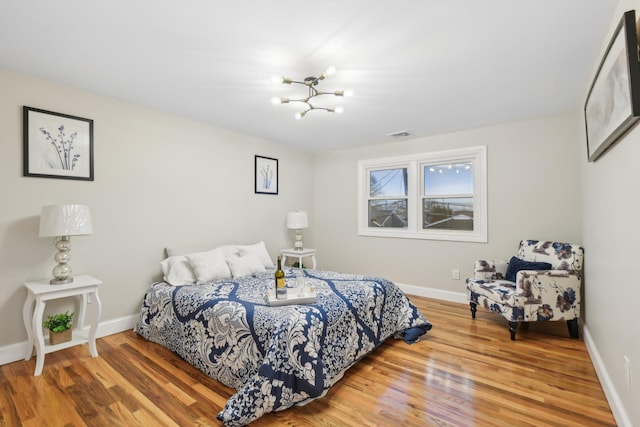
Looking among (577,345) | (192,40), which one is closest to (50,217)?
(192,40)

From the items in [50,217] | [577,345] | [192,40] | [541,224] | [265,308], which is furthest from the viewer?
[541,224]

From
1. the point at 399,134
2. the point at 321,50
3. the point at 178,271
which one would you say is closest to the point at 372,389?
the point at 178,271

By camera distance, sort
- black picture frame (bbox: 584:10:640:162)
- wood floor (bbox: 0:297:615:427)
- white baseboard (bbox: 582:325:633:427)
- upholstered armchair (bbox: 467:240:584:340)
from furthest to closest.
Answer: upholstered armchair (bbox: 467:240:584:340), wood floor (bbox: 0:297:615:427), white baseboard (bbox: 582:325:633:427), black picture frame (bbox: 584:10:640:162)

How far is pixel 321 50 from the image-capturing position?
2156 millimetres

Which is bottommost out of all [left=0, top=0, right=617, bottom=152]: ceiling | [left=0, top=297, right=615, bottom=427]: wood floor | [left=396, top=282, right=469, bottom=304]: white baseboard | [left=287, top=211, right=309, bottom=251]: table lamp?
[left=0, top=297, right=615, bottom=427]: wood floor

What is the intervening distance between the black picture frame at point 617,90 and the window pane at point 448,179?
6.20ft

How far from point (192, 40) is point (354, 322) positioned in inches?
94.8

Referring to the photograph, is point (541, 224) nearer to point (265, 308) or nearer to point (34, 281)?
point (265, 308)

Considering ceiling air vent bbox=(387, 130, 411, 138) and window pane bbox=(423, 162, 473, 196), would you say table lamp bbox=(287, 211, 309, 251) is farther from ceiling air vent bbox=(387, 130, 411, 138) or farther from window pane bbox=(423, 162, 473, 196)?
window pane bbox=(423, 162, 473, 196)

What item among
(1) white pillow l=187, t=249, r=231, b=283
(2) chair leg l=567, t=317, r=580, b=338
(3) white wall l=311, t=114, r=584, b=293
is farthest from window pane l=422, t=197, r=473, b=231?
(1) white pillow l=187, t=249, r=231, b=283

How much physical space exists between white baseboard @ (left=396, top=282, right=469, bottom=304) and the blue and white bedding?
136 centimetres

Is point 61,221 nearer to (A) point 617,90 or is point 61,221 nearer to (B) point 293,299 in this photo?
(B) point 293,299

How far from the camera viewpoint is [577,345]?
282 centimetres

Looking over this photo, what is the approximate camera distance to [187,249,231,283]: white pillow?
10.3 ft
